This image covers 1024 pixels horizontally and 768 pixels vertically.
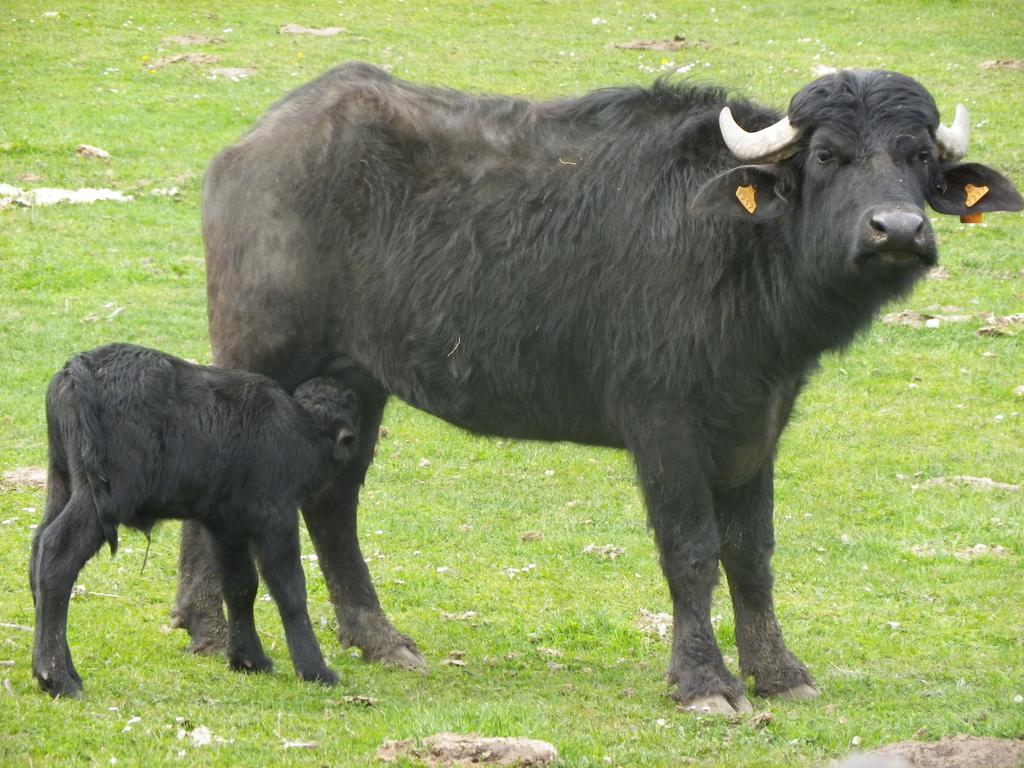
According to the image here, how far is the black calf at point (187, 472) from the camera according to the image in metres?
7.39

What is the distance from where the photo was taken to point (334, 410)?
8406mm

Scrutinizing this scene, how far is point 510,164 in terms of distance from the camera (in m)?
8.48

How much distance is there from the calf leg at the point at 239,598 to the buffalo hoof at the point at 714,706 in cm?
216

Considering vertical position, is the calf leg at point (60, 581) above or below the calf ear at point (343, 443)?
below

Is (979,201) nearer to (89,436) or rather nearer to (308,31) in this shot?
(89,436)

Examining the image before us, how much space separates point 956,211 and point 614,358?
182 cm

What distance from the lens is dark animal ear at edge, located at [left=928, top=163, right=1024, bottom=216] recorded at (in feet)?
25.4

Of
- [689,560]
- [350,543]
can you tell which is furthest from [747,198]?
[350,543]

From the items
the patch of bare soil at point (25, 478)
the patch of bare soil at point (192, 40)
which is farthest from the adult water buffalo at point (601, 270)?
the patch of bare soil at point (192, 40)

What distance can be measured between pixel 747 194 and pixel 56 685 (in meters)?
3.95

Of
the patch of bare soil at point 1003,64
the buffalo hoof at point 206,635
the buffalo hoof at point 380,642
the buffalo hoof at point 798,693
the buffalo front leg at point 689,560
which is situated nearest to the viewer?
the buffalo front leg at point 689,560

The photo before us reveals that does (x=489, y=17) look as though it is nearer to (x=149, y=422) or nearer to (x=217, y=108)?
(x=217, y=108)

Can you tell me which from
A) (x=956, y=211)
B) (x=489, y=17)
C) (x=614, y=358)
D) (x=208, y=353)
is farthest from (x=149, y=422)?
(x=489, y=17)

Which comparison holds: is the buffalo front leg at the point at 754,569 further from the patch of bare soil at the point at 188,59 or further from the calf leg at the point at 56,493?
the patch of bare soil at the point at 188,59
